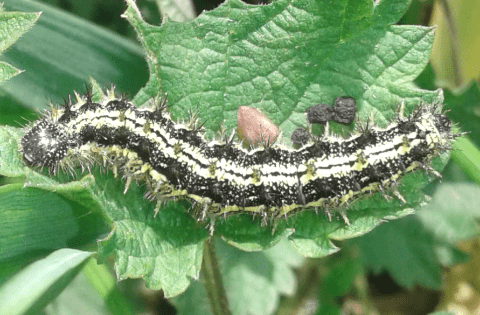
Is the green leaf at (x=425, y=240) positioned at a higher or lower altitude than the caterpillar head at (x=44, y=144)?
lower

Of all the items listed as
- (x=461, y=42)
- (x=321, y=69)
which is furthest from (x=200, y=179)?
(x=461, y=42)

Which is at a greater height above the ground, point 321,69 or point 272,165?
point 321,69

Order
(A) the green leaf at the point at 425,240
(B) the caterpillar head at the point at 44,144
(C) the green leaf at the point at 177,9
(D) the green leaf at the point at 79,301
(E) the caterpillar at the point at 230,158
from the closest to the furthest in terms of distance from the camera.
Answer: (B) the caterpillar head at the point at 44,144, (E) the caterpillar at the point at 230,158, (C) the green leaf at the point at 177,9, (D) the green leaf at the point at 79,301, (A) the green leaf at the point at 425,240

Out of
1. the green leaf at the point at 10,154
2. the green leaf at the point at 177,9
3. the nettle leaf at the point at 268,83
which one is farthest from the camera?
the green leaf at the point at 177,9

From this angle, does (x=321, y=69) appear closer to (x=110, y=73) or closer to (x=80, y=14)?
(x=110, y=73)

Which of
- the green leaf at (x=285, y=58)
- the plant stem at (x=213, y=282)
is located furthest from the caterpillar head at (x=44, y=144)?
the plant stem at (x=213, y=282)

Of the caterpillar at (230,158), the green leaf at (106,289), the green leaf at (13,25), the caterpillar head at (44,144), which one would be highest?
the green leaf at (13,25)

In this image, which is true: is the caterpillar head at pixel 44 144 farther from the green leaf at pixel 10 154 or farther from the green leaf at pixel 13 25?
the green leaf at pixel 13 25
